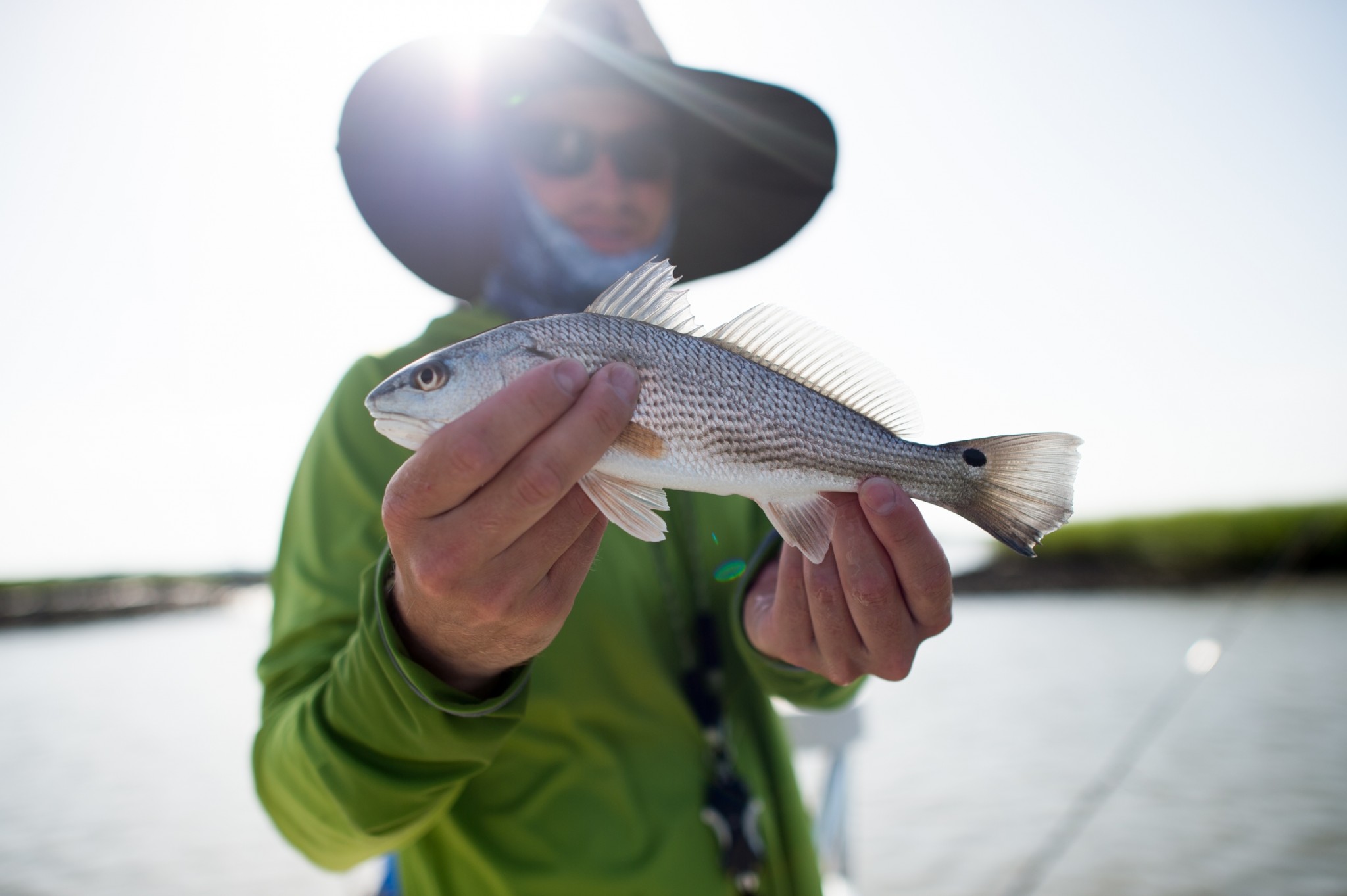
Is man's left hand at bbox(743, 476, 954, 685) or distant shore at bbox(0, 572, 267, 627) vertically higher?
man's left hand at bbox(743, 476, 954, 685)

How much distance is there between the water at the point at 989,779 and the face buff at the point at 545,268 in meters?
2.78

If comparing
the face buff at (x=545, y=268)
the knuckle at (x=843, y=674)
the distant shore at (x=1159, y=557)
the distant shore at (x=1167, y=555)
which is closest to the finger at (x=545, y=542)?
the knuckle at (x=843, y=674)

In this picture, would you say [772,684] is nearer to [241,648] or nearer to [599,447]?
[599,447]

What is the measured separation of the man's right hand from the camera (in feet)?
5.03

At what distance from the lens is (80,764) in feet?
34.7

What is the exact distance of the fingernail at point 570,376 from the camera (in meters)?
1.58

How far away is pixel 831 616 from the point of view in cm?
199

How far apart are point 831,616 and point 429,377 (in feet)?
4.21

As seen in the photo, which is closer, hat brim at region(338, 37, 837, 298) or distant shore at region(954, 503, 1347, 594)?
hat brim at region(338, 37, 837, 298)

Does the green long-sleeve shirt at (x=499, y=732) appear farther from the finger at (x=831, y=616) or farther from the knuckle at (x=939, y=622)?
the knuckle at (x=939, y=622)

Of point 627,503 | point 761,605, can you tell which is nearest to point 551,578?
point 627,503

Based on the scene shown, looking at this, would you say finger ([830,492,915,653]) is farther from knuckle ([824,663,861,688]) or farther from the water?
the water

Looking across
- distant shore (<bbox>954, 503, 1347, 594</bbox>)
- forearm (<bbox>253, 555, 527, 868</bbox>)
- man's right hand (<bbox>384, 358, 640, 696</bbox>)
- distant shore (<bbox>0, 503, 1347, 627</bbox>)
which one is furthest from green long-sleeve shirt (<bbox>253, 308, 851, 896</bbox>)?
distant shore (<bbox>954, 503, 1347, 594</bbox>)

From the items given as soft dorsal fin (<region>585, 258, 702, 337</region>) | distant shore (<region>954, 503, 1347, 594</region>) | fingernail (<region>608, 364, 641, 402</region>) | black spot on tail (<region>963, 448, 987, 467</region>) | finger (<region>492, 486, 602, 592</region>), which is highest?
soft dorsal fin (<region>585, 258, 702, 337</region>)
